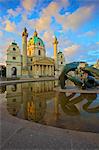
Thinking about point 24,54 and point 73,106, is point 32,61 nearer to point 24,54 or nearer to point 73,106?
point 24,54

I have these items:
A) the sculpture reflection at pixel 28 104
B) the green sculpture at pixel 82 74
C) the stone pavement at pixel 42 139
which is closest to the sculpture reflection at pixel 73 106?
the sculpture reflection at pixel 28 104

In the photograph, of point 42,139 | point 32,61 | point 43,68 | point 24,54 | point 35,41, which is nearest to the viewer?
point 42,139

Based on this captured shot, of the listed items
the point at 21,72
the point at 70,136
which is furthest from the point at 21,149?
the point at 21,72

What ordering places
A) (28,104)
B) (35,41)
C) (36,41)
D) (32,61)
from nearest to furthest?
1. (28,104)
2. (32,61)
3. (35,41)
4. (36,41)

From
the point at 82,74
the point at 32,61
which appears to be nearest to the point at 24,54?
the point at 32,61

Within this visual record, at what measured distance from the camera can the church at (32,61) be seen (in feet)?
220

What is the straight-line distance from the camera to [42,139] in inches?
195

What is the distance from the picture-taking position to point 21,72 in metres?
67.4

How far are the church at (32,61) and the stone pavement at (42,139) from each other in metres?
60.4

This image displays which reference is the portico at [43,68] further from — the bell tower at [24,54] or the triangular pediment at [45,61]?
the bell tower at [24,54]

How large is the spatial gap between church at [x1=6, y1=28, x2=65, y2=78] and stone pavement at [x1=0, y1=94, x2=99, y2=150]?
198 ft

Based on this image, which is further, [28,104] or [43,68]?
[43,68]

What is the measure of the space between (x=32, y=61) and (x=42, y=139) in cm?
7352

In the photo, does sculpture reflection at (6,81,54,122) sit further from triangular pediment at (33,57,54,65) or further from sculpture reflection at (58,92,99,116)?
triangular pediment at (33,57,54,65)
